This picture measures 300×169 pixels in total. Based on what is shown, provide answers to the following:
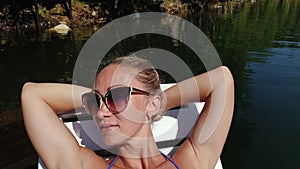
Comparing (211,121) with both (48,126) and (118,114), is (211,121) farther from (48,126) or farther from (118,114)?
(48,126)

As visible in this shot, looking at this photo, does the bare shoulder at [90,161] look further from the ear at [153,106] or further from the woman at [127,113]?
the ear at [153,106]

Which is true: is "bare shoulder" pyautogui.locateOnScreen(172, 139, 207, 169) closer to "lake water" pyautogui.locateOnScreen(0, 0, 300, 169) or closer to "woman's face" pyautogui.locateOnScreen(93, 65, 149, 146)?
"woman's face" pyautogui.locateOnScreen(93, 65, 149, 146)

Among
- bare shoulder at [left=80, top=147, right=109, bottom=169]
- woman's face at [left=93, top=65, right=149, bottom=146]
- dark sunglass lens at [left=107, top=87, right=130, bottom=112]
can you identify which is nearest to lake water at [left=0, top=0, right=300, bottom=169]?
bare shoulder at [left=80, top=147, right=109, bottom=169]

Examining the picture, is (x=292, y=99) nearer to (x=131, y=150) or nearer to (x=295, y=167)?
(x=295, y=167)

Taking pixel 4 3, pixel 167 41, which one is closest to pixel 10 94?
pixel 167 41

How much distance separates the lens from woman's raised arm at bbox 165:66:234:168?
2.77 metres

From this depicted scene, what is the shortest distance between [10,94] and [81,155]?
26.8ft

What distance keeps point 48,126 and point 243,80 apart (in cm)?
911

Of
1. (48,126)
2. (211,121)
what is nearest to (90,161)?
(48,126)

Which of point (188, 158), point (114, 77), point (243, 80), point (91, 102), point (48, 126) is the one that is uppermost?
point (114, 77)

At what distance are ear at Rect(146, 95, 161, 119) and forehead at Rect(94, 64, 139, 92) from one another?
0.23m

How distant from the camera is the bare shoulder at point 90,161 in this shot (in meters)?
2.56

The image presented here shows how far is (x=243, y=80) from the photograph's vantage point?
34.8 feet

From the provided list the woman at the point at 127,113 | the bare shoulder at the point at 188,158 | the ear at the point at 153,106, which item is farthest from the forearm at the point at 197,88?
the bare shoulder at the point at 188,158
